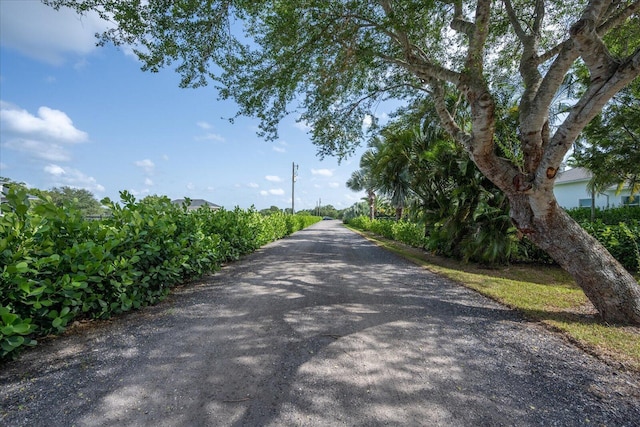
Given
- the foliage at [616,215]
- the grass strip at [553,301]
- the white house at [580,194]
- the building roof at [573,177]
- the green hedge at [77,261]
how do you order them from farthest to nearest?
the building roof at [573,177], the white house at [580,194], the foliage at [616,215], the grass strip at [553,301], the green hedge at [77,261]

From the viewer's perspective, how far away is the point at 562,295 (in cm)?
550

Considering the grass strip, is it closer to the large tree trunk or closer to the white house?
the large tree trunk

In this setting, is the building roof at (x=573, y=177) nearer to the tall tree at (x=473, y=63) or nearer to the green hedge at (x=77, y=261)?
the tall tree at (x=473, y=63)

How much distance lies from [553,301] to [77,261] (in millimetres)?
6653

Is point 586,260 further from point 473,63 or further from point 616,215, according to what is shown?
point 616,215

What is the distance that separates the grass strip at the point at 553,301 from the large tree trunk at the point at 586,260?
0.87 feet

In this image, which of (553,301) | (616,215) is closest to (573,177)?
(616,215)

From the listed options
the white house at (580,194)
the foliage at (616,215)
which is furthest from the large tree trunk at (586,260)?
the white house at (580,194)

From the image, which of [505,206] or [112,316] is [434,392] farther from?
[505,206]

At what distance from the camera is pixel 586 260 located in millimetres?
4129

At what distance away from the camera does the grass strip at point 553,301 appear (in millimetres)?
3270

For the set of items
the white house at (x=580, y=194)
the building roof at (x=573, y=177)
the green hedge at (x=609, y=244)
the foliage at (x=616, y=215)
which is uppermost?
the building roof at (x=573, y=177)

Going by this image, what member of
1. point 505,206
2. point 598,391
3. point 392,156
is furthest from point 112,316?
point 392,156

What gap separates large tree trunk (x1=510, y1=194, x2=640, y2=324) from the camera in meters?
3.97
